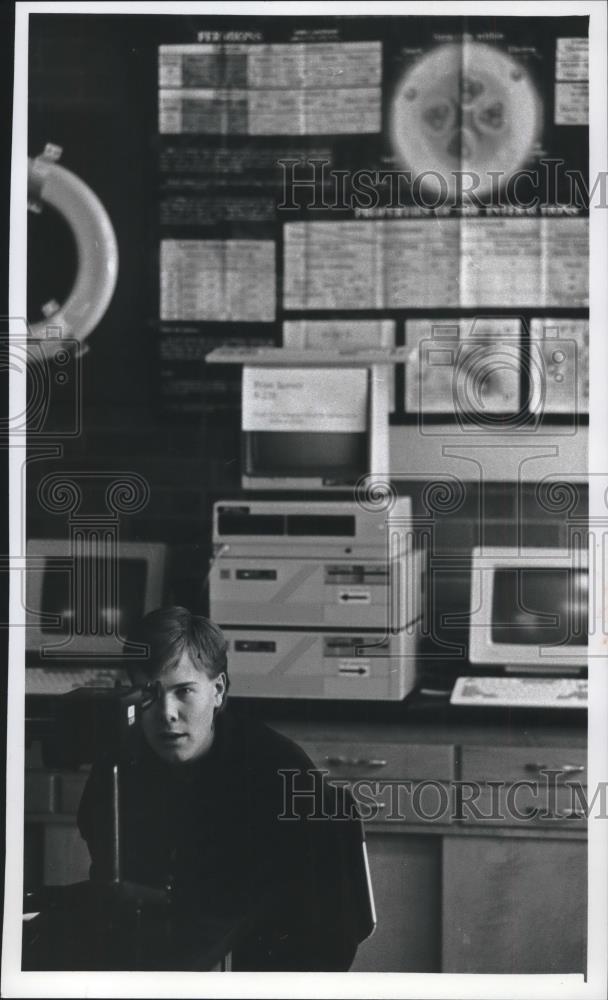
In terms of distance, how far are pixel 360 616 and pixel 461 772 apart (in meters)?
0.36

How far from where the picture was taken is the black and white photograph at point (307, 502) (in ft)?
7.82

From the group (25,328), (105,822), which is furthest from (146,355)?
(105,822)

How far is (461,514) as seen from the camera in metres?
2.81

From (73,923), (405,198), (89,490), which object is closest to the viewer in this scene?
(73,923)

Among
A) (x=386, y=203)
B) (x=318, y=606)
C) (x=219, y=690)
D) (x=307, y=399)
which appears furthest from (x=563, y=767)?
(x=386, y=203)

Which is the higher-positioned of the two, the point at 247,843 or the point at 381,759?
the point at 381,759

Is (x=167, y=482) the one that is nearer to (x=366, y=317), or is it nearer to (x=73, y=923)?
(x=366, y=317)

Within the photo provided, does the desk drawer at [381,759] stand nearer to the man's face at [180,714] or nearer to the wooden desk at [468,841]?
the wooden desk at [468,841]

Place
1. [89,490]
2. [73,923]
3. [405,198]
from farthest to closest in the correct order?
[405,198] → [89,490] → [73,923]

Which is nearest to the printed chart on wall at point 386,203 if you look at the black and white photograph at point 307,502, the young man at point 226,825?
the black and white photograph at point 307,502

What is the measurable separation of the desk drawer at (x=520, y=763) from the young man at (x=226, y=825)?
25 centimetres

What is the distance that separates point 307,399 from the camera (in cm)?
257

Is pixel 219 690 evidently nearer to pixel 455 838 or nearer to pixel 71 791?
pixel 71 791

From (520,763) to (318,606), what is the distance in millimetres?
494
